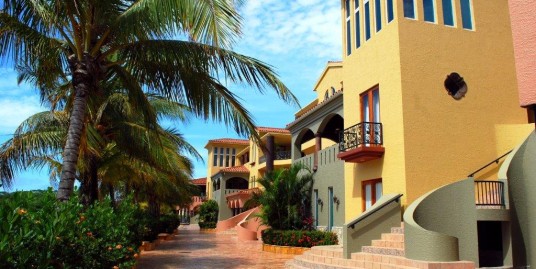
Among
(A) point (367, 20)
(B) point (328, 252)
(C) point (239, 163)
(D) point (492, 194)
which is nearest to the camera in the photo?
(D) point (492, 194)

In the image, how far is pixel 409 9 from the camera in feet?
47.7

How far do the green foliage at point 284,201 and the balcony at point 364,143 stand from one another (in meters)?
5.22

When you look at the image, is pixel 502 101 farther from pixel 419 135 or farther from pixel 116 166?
pixel 116 166

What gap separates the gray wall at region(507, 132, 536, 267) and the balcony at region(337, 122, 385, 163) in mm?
3886

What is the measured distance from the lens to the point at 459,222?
1077 cm

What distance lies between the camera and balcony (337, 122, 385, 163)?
14.4 m

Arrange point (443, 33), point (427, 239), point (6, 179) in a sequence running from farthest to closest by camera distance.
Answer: point (443, 33), point (6, 179), point (427, 239)

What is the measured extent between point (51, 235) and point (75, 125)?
4622 mm

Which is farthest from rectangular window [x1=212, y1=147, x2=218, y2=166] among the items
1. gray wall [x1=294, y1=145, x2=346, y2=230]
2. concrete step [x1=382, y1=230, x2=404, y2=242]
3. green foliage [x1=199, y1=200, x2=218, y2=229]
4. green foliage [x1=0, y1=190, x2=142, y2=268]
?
green foliage [x1=0, y1=190, x2=142, y2=268]

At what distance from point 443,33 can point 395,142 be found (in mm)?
3835

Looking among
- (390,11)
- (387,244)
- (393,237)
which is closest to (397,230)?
(393,237)

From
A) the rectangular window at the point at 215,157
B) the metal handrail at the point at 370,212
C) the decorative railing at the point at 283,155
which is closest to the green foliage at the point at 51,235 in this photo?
the metal handrail at the point at 370,212

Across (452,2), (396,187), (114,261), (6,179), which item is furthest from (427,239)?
(6,179)

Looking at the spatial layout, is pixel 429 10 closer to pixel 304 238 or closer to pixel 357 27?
pixel 357 27
